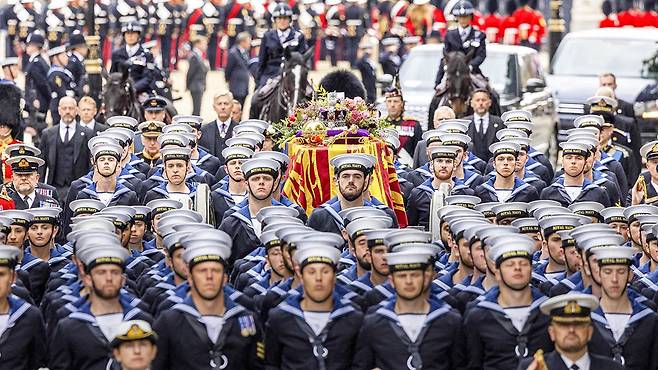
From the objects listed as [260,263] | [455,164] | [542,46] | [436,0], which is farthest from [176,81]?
[260,263]

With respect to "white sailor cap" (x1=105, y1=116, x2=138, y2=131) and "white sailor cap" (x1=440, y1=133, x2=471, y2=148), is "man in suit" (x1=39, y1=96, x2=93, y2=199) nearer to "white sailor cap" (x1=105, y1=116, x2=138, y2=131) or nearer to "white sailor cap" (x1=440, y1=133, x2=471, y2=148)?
"white sailor cap" (x1=105, y1=116, x2=138, y2=131)

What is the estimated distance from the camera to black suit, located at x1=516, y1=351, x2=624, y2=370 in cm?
1110

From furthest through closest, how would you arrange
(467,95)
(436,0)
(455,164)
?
(436,0) → (467,95) → (455,164)

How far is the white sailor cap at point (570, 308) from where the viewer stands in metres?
11.1

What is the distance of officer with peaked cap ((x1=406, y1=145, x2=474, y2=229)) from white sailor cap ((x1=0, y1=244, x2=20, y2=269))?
5449 millimetres

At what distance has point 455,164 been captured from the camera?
57.6ft

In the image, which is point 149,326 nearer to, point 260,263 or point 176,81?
point 260,263

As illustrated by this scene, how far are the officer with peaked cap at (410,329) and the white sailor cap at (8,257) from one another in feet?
7.61

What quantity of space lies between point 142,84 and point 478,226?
510 inches

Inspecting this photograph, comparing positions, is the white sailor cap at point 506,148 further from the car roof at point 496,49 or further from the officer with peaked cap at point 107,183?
the car roof at point 496,49

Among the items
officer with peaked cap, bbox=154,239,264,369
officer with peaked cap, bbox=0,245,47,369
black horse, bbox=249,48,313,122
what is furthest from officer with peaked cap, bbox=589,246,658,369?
black horse, bbox=249,48,313,122

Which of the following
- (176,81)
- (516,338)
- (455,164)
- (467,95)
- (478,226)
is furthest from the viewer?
(176,81)

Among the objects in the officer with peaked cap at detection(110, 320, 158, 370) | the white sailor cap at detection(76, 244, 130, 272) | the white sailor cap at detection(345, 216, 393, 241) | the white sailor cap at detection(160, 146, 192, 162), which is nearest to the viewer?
the officer with peaked cap at detection(110, 320, 158, 370)

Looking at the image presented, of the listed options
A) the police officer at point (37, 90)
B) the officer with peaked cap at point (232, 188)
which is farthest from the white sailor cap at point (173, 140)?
the police officer at point (37, 90)
